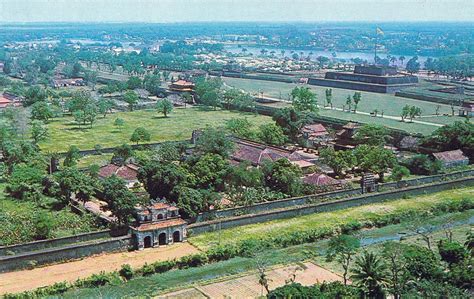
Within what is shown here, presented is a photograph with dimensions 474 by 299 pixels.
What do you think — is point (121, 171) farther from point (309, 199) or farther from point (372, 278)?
point (372, 278)

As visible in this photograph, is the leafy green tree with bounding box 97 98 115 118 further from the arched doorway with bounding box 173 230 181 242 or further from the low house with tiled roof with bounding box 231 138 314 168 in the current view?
the arched doorway with bounding box 173 230 181 242

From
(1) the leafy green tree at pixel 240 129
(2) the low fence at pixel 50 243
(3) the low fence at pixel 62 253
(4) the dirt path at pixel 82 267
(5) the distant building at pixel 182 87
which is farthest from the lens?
(5) the distant building at pixel 182 87

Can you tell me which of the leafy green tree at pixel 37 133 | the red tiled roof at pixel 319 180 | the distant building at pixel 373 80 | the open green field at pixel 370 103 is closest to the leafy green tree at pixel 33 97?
the leafy green tree at pixel 37 133

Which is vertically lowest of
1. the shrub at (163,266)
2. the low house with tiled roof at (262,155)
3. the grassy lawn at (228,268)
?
the grassy lawn at (228,268)

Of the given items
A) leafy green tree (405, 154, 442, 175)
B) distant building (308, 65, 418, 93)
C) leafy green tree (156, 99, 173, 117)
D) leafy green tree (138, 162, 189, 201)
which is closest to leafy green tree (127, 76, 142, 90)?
leafy green tree (156, 99, 173, 117)

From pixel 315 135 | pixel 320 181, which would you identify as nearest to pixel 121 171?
pixel 320 181

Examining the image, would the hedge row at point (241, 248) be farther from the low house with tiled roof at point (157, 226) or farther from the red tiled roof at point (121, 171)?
the red tiled roof at point (121, 171)

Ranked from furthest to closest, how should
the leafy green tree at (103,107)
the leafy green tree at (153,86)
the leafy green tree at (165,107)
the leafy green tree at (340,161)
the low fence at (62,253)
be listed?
the leafy green tree at (153,86) → the leafy green tree at (165,107) → the leafy green tree at (103,107) → the leafy green tree at (340,161) → the low fence at (62,253)

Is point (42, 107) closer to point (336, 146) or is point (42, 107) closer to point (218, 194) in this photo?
point (336, 146)
